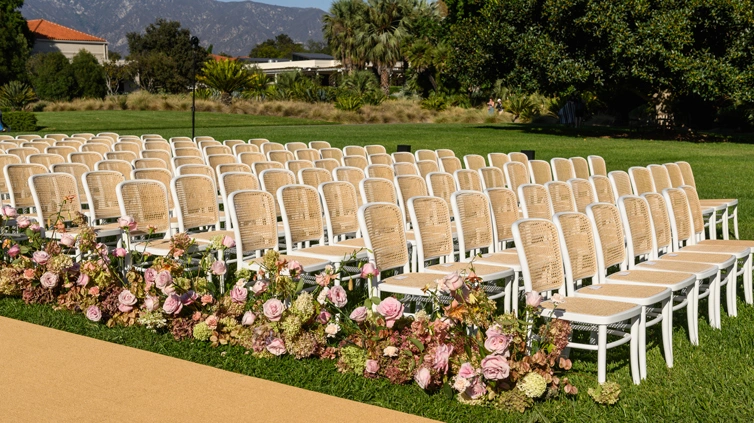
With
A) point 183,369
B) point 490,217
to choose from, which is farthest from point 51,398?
point 490,217

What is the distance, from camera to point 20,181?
7977 mm

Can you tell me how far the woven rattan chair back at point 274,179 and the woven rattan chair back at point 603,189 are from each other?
2781 millimetres

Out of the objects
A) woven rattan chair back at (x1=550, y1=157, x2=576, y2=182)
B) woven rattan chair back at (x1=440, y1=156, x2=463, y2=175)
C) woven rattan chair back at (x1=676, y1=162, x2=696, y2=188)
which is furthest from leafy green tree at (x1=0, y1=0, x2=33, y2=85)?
woven rattan chair back at (x1=676, y1=162, x2=696, y2=188)

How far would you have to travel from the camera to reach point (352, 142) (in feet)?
85.2

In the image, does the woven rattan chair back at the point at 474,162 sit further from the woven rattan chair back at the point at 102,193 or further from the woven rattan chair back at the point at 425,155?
the woven rattan chair back at the point at 102,193

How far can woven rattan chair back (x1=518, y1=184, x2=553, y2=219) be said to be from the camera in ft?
23.3

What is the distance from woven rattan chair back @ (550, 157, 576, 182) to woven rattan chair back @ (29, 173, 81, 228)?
17.2ft

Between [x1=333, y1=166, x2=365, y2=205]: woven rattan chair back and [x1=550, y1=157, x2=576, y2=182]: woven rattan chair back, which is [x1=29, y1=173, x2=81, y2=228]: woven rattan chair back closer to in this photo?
[x1=333, y1=166, x2=365, y2=205]: woven rattan chair back

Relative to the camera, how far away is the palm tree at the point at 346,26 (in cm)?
5875

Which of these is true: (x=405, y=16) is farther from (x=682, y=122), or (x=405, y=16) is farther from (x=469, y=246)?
(x=469, y=246)

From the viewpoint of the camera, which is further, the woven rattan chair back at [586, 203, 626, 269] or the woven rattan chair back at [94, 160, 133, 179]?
the woven rattan chair back at [94, 160, 133, 179]

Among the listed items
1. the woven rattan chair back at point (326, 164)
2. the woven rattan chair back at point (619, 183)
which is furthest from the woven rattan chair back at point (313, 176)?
the woven rattan chair back at point (619, 183)

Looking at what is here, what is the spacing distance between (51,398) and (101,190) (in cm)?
363

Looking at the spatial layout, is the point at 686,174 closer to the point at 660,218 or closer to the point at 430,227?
the point at 660,218
